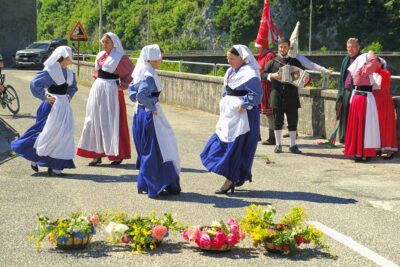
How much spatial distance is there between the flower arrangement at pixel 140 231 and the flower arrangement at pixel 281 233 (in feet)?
2.25

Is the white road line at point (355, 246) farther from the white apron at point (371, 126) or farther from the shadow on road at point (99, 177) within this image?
the white apron at point (371, 126)

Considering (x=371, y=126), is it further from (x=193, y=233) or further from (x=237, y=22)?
(x=237, y=22)

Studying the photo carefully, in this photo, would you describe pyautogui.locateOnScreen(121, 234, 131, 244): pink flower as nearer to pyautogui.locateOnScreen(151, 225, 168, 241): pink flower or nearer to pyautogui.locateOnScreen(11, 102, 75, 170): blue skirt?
pyautogui.locateOnScreen(151, 225, 168, 241): pink flower

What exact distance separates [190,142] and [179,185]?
4921mm

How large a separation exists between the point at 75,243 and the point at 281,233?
1.76 m

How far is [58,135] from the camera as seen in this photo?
9922 millimetres

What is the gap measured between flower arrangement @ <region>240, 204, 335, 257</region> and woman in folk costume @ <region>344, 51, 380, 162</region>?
5.24 m

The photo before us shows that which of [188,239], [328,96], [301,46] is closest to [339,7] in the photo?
[301,46]

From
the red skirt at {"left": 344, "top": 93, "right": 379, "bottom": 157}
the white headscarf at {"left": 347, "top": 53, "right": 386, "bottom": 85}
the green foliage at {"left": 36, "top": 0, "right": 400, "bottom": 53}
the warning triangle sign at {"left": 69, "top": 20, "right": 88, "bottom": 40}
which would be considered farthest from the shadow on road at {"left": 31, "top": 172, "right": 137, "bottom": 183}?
the green foliage at {"left": 36, "top": 0, "right": 400, "bottom": 53}

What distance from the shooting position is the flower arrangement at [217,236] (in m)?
6.08

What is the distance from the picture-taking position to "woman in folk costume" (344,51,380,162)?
1135cm

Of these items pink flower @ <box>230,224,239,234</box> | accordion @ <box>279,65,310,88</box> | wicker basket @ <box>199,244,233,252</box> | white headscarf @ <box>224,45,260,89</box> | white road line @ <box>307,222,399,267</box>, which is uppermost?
white headscarf @ <box>224,45,260,89</box>

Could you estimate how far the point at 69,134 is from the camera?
10.0 m

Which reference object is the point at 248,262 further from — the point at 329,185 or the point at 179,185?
the point at 329,185
